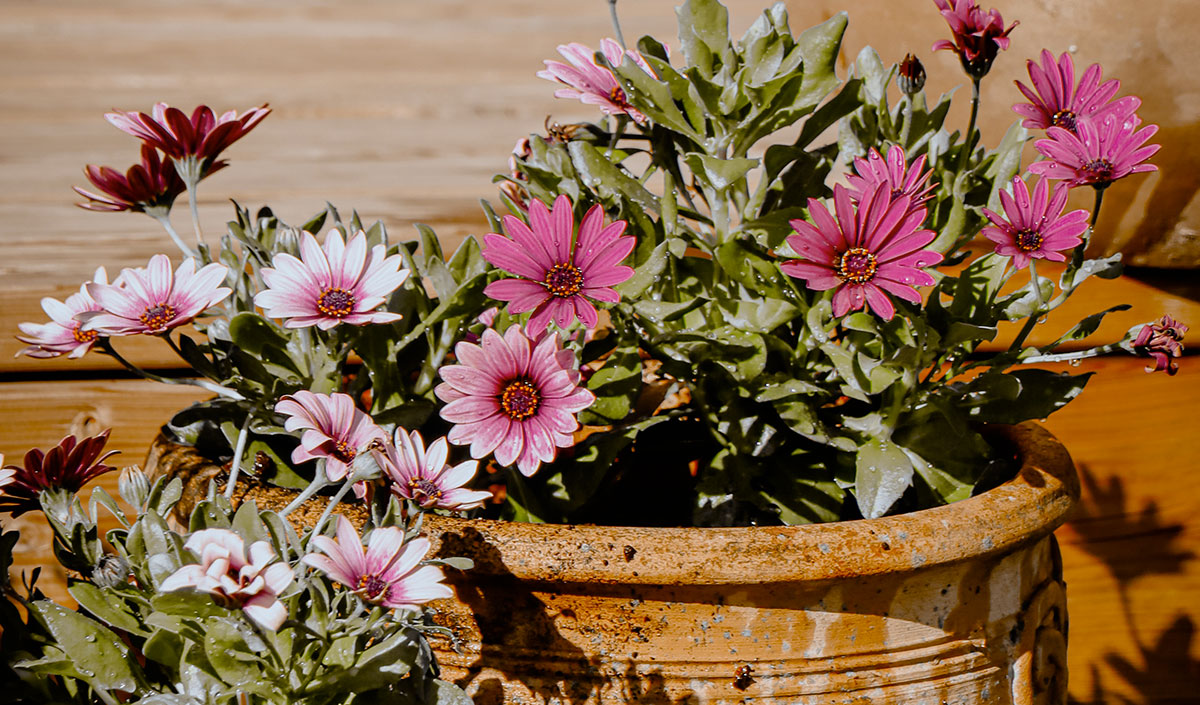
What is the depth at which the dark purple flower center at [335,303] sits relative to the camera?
0.67m

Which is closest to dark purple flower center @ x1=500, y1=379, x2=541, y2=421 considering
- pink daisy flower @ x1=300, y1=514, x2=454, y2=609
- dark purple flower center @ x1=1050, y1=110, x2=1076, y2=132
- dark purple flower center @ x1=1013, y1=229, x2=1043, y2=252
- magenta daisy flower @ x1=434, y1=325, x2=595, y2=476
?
magenta daisy flower @ x1=434, y1=325, x2=595, y2=476

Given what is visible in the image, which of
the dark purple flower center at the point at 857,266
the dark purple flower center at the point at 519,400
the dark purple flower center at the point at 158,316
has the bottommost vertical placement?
the dark purple flower center at the point at 519,400

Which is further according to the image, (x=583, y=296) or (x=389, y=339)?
(x=389, y=339)

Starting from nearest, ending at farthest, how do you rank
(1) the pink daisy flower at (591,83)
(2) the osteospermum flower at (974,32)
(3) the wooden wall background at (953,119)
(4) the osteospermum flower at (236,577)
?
1. (4) the osteospermum flower at (236,577)
2. (2) the osteospermum flower at (974,32)
3. (1) the pink daisy flower at (591,83)
4. (3) the wooden wall background at (953,119)

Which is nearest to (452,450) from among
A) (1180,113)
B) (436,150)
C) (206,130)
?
(206,130)

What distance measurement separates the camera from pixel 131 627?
65cm

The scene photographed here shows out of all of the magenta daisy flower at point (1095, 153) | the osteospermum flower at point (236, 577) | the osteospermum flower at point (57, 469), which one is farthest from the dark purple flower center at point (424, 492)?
the magenta daisy flower at point (1095, 153)

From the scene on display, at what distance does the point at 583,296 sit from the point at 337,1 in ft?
9.69

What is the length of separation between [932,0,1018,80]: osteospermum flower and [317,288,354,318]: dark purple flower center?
45cm

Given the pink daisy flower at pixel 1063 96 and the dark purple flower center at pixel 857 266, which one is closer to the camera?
the dark purple flower center at pixel 857 266

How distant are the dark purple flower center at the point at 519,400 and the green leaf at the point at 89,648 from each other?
0.29 metres

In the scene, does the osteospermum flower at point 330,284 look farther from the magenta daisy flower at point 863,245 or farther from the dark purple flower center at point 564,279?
the magenta daisy flower at point 863,245

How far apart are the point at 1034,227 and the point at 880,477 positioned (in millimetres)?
202

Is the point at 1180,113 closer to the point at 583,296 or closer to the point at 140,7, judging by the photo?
the point at 583,296
